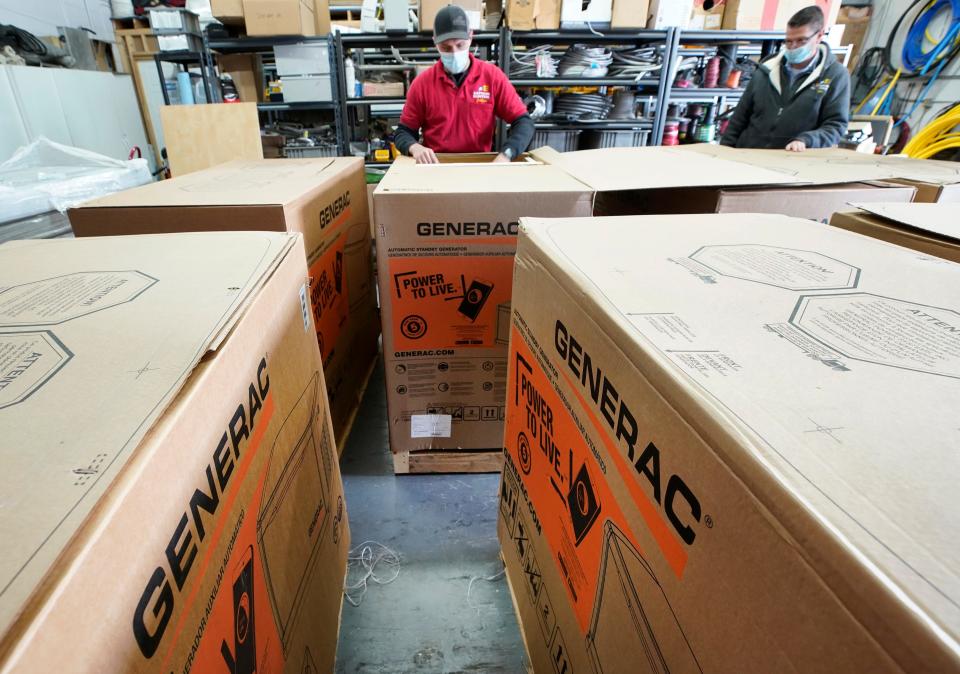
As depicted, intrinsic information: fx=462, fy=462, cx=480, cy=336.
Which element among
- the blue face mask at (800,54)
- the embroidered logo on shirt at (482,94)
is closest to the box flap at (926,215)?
the embroidered logo on shirt at (482,94)

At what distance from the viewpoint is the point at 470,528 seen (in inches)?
44.5

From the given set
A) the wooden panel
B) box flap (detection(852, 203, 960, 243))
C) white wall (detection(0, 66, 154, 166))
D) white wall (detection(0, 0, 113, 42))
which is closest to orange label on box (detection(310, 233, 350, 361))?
box flap (detection(852, 203, 960, 243))

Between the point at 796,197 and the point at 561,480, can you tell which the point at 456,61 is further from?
the point at 561,480

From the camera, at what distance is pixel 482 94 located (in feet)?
7.02

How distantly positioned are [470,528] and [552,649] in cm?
47

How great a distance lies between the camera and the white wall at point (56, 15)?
12.5ft

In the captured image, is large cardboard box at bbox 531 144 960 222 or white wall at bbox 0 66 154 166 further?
white wall at bbox 0 66 154 166

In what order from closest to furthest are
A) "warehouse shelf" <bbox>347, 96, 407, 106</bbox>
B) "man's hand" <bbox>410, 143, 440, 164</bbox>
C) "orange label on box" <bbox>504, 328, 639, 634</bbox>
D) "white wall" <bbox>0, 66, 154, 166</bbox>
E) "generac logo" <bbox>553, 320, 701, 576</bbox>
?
"generac logo" <bbox>553, 320, 701, 576</bbox>, "orange label on box" <bbox>504, 328, 639, 634</bbox>, "man's hand" <bbox>410, 143, 440, 164</bbox>, "warehouse shelf" <bbox>347, 96, 407, 106</bbox>, "white wall" <bbox>0, 66, 154, 166</bbox>

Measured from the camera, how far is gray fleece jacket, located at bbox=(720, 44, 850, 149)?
6.88 ft

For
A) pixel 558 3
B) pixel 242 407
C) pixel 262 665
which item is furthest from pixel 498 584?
pixel 558 3

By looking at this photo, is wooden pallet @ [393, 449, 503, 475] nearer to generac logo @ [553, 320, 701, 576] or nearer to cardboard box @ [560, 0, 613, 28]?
generac logo @ [553, 320, 701, 576]

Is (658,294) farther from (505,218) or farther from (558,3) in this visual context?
(558,3)

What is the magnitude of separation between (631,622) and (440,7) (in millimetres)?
3306

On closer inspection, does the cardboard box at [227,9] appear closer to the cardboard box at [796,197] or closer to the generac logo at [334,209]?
the generac logo at [334,209]
